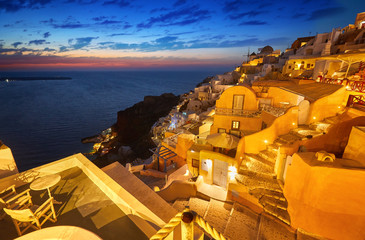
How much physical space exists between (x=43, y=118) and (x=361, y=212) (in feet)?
244

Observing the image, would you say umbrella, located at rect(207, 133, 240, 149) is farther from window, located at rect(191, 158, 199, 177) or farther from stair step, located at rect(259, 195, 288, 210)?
stair step, located at rect(259, 195, 288, 210)

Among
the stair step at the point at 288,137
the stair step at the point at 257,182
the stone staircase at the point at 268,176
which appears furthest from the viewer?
the stair step at the point at 288,137

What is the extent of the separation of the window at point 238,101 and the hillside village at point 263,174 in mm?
79

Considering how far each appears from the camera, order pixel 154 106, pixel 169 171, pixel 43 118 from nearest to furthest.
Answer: pixel 169 171 → pixel 43 118 → pixel 154 106

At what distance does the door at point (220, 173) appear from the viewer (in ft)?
38.4

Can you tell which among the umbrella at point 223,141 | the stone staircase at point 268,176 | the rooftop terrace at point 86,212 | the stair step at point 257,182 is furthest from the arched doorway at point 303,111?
the rooftop terrace at point 86,212

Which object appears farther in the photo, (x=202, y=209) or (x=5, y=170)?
(x=202, y=209)

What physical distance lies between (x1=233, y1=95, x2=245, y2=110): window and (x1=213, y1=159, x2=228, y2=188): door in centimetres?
495

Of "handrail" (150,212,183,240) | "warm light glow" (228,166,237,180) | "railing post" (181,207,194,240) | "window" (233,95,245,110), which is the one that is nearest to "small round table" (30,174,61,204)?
"handrail" (150,212,183,240)

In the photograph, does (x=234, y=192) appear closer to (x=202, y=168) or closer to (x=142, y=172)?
(x=202, y=168)

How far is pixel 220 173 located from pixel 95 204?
934cm

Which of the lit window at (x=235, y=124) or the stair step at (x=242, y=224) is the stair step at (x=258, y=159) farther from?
the lit window at (x=235, y=124)

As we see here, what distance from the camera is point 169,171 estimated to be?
16.1m

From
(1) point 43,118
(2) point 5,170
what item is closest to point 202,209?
(2) point 5,170
